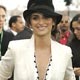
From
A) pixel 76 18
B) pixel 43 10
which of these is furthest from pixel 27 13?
pixel 76 18

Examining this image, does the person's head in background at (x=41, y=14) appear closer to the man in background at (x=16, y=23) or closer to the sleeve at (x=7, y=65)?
the sleeve at (x=7, y=65)

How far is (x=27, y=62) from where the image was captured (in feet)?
8.36

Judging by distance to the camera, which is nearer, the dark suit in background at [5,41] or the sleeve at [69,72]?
the sleeve at [69,72]

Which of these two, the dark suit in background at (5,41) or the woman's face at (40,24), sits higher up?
Result: the woman's face at (40,24)

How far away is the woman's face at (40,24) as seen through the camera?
2490 mm

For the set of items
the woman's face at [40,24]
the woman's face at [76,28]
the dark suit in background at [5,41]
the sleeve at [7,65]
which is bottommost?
the dark suit in background at [5,41]

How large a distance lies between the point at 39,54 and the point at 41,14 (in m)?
0.32

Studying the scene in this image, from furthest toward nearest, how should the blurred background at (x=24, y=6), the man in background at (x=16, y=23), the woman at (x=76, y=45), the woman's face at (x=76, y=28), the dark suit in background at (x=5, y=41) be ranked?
the blurred background at (x=24, y=6) → the man in background at (x=16, y=23) → the dark suit in background at (x=5, y=41) → the woman's face at (x=76, y=28) → the woman at (x=76, y=45)

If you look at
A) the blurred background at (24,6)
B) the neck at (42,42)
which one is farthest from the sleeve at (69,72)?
the blurred background at (24,6)

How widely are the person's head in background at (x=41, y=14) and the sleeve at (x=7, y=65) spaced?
0.92ft

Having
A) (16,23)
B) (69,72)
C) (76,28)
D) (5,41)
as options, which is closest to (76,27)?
(76,28)

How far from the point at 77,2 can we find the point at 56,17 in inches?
432

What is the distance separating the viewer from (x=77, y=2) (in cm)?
1339

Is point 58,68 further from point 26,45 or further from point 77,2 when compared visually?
point 77,2
